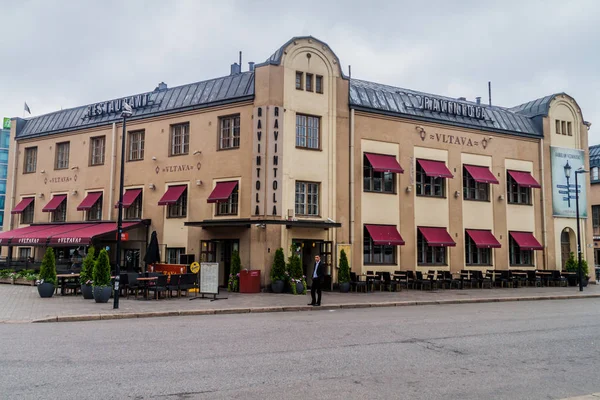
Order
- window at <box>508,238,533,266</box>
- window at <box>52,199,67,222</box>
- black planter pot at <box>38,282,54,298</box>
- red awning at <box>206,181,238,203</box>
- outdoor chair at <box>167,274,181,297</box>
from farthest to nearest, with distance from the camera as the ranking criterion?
window at <box>52,199,67,222</box> → window at <box>508,238,533,266</box> → red awning at <box>206,181,238,203</box> → outdoor chair at <box>167,274,181,297</box> → black planter pot at <box>38,282,54,298</box>

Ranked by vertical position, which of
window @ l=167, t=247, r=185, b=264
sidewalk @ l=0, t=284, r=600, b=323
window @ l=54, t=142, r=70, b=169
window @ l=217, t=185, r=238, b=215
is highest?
window @ l=54, t=142, r=70, b=169

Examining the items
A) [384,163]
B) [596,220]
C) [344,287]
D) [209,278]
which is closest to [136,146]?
→ [209,278]

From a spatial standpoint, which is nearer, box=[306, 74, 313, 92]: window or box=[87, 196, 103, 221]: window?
box=[306, 74, 313, 92]: window

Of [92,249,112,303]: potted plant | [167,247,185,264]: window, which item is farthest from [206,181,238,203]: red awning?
[92,249,112,303]: potted plant

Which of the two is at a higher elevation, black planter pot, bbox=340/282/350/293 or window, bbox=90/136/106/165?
window, bbox=90/136/106/165

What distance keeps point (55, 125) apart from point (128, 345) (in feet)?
89.7

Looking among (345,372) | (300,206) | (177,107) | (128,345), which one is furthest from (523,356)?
(177,107)

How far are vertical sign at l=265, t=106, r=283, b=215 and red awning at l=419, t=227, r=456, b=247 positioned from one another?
8.49 metres

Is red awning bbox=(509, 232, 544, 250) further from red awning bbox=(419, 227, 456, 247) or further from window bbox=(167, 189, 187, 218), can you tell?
window bbox=(167, 189, 187, 218)

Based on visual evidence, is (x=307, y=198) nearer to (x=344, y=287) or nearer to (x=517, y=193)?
(x=344, y=287)

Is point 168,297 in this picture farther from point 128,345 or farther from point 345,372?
point 345,372

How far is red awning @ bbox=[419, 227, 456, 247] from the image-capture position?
28.6m

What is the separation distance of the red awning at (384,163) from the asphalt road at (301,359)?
13.4 meters

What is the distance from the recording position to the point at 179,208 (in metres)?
28.5
